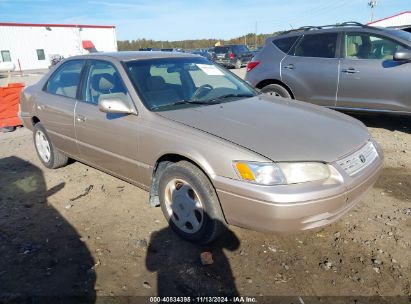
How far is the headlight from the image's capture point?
8.44 ft

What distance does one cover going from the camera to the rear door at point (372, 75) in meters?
5.62

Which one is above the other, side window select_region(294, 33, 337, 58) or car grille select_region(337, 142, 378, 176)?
side window select_region(294, 33, 337, 58)

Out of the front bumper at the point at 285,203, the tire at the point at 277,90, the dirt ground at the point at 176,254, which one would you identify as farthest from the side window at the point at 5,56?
the front bumper at the point at 285,203

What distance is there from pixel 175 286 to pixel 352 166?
167 centimetres

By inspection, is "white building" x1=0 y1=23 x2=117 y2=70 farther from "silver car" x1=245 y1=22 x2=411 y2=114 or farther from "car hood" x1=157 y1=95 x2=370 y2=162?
"car hood" x1=157 y1=95 x2=370 y2=162

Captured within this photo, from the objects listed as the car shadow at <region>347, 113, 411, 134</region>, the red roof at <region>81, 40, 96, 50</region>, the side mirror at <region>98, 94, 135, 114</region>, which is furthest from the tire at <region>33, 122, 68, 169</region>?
the red roof at <region>81, 40, 96, 50</region>

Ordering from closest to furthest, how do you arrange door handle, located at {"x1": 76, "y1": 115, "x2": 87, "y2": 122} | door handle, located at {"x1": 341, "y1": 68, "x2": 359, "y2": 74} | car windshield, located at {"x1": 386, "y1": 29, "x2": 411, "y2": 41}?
door handle, located at {"x1": 76, "y1": 115, "x2": 87, "y2": 122}
car windshield, located at {"x1": 386, "y1": 29, "x2": 411, "y2": 41}
door handle, located at {"x1": 341, "y1": 68, "x2": 359, "y2": 74}

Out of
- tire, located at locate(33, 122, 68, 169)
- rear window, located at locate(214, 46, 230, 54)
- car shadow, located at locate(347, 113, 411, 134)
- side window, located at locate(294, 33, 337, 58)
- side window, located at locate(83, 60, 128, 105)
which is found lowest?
car shadow, located at locate(347, 113, 411, 134)

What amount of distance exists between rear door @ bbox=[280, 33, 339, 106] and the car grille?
330 centimetres

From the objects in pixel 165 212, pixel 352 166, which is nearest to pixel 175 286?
pixel 165 212

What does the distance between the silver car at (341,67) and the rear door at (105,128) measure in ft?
12.4

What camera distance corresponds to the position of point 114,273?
2.86 metres

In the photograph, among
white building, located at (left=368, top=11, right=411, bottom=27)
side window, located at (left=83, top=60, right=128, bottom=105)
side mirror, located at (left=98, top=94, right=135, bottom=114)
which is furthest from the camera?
white building, located at (left=368, top=11, right=411, bottom=27)

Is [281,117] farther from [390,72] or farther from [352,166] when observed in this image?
[390,72]
